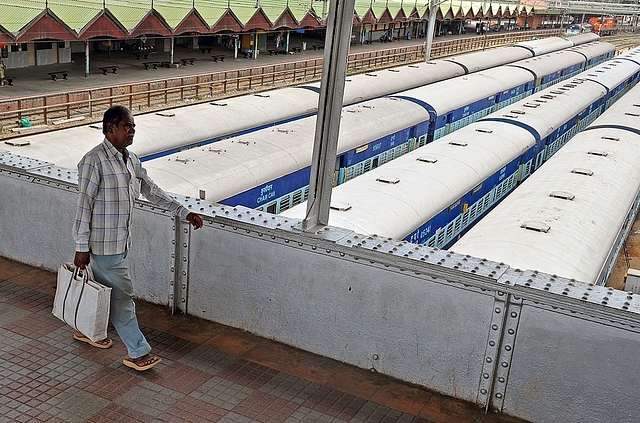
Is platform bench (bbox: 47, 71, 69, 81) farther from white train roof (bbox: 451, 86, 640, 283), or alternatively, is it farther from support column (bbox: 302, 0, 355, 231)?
support column (bbox: 302, 0, 355, 231)

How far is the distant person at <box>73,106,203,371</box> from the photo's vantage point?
191 inches

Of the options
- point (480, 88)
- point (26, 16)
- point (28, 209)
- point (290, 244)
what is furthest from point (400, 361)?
point (26, 16)

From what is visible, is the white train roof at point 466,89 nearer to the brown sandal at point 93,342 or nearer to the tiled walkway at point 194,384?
the tiled walkway at point 194,384

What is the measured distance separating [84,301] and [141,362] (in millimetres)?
617

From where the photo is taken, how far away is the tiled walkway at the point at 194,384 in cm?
473

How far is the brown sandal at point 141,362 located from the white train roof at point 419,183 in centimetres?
456

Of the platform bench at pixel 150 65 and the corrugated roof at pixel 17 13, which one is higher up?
the corrugated roof at pixel 17 13

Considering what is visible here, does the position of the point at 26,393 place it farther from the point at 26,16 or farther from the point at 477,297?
the point at 26,16

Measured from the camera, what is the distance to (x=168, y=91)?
1170 inches

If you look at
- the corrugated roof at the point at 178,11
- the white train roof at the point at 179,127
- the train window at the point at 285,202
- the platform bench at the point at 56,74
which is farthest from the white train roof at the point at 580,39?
the train window at the point at 285,202

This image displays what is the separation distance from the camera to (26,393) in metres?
4.82

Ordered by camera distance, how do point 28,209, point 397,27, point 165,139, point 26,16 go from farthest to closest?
point 397,27, point 26,16, point 165,139, point 28,209

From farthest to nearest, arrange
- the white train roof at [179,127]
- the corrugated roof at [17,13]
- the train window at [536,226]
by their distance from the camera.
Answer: the corrugated roof at [17,13] → the white train roof at [179,127] → the train window at [536,226]

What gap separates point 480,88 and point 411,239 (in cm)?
1679
